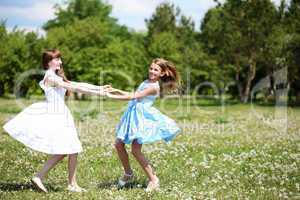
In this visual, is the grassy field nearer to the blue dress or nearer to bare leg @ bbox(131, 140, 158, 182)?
bare leg @ bbox(131, 140, 158, 182)

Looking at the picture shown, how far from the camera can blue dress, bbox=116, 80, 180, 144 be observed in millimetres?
9703

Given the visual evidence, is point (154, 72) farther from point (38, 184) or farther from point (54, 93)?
point (38, 184)

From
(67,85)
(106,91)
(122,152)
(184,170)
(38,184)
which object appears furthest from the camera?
(184,170)

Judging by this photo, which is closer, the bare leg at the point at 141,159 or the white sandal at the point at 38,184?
the white sandal at the point at 38,184

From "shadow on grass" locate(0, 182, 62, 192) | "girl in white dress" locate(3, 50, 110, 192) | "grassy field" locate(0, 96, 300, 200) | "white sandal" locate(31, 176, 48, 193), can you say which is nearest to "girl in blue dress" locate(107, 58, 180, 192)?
"grassy field" locate(0, 96, 300, 200)

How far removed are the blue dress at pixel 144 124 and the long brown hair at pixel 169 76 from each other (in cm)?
32

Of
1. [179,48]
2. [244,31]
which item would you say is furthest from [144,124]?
[179,48]

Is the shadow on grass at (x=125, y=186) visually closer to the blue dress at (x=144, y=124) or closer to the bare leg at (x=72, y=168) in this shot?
the bare leg at (x=72, y=168)

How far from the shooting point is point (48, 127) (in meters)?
9.37

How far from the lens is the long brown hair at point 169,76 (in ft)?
33.5

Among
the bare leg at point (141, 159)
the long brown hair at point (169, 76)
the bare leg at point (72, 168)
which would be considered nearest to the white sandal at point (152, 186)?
the bare leg at point (141, 159)

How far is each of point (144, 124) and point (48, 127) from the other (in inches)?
71.5

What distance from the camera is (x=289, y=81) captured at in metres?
53.6

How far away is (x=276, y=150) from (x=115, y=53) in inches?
2280
